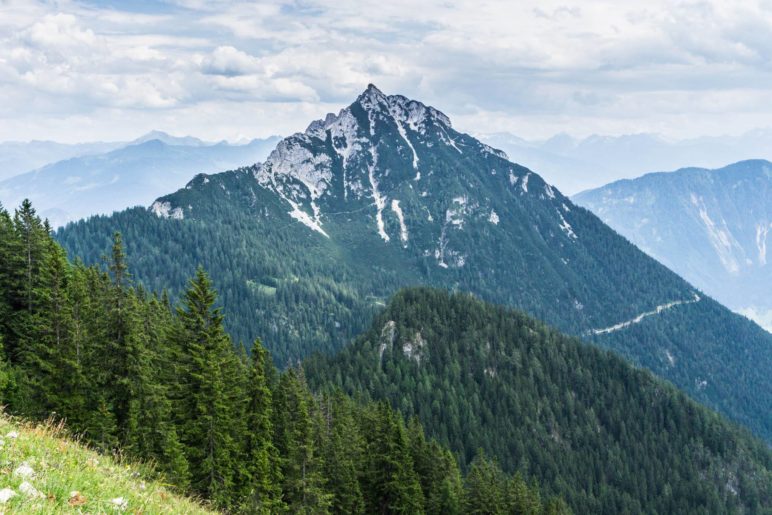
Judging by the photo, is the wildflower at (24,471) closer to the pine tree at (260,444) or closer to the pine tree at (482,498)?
the pine tree at (260,444)

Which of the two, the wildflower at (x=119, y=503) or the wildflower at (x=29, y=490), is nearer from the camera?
the wildflower at (x=29, y=490)

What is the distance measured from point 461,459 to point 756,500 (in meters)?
90.5

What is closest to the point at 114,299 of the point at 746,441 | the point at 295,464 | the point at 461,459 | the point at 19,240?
the point at 19,240

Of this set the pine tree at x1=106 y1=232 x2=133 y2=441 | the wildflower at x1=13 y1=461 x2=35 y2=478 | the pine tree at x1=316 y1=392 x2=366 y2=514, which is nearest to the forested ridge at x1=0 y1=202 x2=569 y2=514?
the pine tree at x1=106 y1=232 x2=133 y2=441

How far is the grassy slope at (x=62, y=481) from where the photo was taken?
34.1 ft

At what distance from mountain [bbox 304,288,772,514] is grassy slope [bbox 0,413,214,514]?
397ft

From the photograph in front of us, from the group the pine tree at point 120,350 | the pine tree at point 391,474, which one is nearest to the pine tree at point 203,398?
the pine tree at point 120,350

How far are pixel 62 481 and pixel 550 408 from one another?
171 meters

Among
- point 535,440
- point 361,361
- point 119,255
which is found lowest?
point 535,440

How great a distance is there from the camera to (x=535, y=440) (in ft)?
502

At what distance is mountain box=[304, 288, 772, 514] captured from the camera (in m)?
145

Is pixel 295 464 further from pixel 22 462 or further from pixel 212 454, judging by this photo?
pixel 22 462

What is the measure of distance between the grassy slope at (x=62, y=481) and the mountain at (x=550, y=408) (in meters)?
121

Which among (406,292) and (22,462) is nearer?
(22,462)
